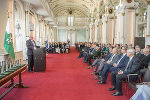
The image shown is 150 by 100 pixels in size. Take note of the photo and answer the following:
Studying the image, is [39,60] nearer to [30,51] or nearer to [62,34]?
[30,51]

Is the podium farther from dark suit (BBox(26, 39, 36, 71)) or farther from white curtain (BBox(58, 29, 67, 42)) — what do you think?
white curtain (BBox(58, 29, 67, 42))

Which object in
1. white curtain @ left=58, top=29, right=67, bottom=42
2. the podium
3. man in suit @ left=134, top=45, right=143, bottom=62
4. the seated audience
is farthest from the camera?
white curtain @ left=58, top=29, right=67, bottom=42

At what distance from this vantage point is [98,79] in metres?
6.34

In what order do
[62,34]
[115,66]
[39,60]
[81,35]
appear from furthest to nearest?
[62,34]
[81,35]
[39,60]
[115,66]

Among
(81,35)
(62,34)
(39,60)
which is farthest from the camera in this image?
(62,34)

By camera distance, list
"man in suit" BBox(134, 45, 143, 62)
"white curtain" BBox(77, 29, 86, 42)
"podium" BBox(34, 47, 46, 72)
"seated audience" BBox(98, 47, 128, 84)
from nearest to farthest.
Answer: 1. "seated audience" BBox(98, 47, 128, 84)
2. "man in suit" BBox(134, 45, 143, 62)
3. "podium" BBox(34, 47, 46, 72)
4. "white curtain" BBox(77, 29, 86, 42)

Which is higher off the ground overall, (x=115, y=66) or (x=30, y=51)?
(x=30, y=51)

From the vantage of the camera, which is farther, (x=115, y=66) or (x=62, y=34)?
(x=62, y=34)

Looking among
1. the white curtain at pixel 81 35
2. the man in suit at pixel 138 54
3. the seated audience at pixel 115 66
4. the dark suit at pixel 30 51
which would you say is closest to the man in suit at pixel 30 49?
the dark suit at pixel 30 51

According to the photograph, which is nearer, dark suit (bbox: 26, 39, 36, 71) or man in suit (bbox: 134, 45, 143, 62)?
man in suit (bbox: 134, 45, 143, 62)

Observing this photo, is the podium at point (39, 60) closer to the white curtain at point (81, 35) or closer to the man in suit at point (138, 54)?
the man in suit at point (138, 54)

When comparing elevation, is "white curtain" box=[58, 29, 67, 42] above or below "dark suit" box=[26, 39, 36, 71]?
above

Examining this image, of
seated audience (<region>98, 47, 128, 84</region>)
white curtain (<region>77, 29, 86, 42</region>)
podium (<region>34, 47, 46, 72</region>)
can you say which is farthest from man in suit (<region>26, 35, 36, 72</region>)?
white curtain (<region>77, 29, 86, 42</region>)

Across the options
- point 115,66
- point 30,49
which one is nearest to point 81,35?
point 30,49
